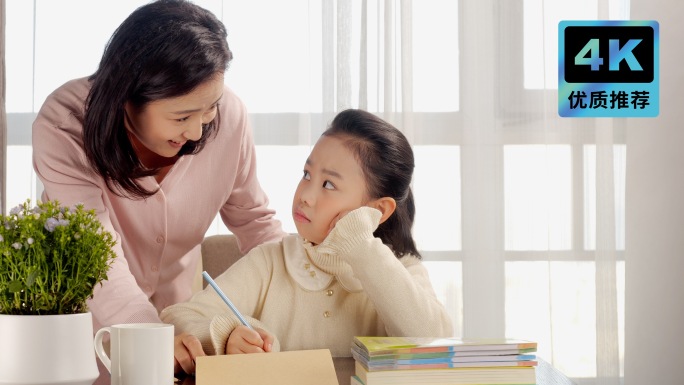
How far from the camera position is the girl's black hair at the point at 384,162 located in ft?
4.38

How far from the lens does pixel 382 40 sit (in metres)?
3.07

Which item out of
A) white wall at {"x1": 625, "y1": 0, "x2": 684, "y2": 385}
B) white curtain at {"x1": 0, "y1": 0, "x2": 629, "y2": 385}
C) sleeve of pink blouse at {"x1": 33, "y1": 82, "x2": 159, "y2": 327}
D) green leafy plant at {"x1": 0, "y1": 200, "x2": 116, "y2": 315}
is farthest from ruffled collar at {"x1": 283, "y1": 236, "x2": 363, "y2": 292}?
white wall at {"x1": 625, "y1": 0, "x2": 684, "y2": 385}

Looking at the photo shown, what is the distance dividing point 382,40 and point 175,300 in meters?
1.57

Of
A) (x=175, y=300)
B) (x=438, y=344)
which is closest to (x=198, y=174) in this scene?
(x=175, y=300)

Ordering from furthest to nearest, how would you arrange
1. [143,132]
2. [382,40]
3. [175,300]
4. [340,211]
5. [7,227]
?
[382,40] → [175,300] → [143,132] → [340,211] → [7,227]

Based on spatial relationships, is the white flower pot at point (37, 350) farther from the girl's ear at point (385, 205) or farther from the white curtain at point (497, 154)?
the white curtain at point (497, 154)

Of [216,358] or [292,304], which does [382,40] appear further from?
[216,358]

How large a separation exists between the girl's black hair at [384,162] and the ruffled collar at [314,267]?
128mm

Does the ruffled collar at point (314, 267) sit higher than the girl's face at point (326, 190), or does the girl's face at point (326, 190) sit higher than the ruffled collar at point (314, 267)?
the girl's face at point (326, 190)

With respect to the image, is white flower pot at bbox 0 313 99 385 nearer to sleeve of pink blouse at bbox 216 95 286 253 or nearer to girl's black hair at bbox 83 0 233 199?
girl's black hair at bbox 83 0 233 199

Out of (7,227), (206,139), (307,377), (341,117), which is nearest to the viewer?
(7,227)

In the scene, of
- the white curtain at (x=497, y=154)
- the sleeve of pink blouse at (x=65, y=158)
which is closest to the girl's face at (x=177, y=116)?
the sleeve of pink blouse at (x=65, y=158)

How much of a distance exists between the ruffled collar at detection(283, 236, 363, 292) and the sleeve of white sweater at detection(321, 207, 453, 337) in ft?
0.28

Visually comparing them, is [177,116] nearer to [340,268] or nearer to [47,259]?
[340,268]
